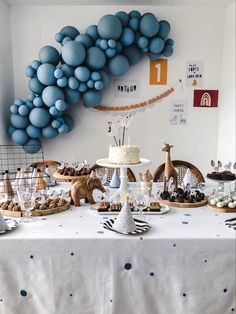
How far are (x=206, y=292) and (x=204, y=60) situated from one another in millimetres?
2531

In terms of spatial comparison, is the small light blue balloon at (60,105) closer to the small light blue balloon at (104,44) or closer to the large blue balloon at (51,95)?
the large blue balloon at (51,95)

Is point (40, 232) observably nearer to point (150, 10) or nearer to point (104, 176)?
point (104, 176)

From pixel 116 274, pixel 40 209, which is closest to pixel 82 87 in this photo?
pixel 40 209

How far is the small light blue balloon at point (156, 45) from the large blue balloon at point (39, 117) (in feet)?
3.91

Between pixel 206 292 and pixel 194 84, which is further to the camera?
pixel 194 84

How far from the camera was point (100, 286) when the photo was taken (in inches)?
46.0

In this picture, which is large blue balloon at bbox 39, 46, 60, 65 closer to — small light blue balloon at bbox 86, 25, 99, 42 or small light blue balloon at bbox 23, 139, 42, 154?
small light blue balloon at bbox 86, 25, 99, 42

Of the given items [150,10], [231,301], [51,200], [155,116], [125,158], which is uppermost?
A: [150,10]

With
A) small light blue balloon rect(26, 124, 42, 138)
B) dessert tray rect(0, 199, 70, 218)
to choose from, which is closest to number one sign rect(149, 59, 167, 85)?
small light blue balloon rect(26, 124, 42, 138)

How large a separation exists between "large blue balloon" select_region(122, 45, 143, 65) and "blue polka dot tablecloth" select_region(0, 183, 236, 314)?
6.90ft

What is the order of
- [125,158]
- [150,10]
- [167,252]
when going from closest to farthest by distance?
[167,252] → [125,158] → [150,10]

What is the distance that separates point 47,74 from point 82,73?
1.06 ft

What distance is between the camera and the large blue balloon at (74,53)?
2498mm

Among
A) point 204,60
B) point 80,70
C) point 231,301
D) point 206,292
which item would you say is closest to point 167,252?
point 206,292
